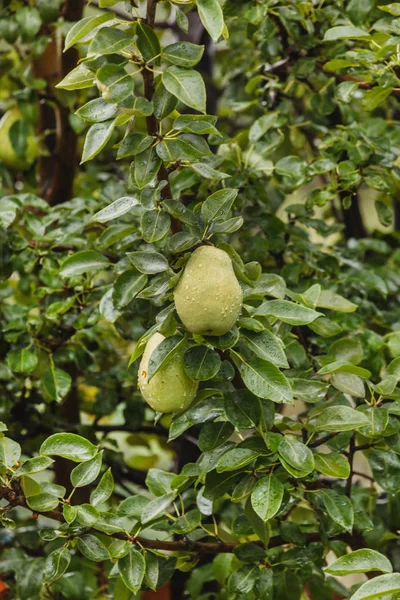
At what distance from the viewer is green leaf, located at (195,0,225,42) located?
57 cm

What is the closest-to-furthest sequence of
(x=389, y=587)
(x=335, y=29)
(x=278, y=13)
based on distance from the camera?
1. (x=389, y=587)
2. (x=335, y=29)
3. (x=278, y=13)

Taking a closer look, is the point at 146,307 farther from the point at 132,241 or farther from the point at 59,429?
the point at 59,429

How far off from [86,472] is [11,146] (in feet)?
2.09

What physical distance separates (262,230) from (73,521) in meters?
0.43

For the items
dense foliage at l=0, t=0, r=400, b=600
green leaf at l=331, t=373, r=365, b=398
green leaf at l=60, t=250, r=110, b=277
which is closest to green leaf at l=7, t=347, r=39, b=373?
dense foliage at l=0, t=0, r=400, b=600

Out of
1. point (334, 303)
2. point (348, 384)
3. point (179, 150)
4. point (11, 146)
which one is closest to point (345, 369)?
point (348, 384)

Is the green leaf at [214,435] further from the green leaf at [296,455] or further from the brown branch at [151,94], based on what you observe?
the brown branch at [151,94]

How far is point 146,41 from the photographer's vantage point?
1.97ft

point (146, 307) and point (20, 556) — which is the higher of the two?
point (146, 307)

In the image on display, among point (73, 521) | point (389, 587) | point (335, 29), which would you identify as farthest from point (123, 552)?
point (335, 29)

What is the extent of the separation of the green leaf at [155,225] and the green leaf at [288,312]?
10 cm

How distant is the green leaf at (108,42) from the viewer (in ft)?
1.88

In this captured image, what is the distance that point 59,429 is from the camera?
1078mm

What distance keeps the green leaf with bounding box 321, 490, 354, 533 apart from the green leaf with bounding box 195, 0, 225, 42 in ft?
1.26
